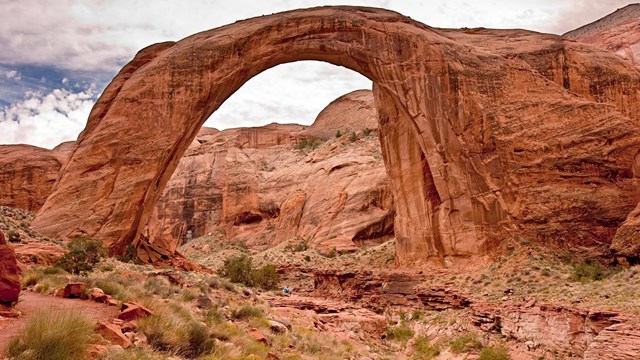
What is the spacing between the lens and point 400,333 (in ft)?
54.4

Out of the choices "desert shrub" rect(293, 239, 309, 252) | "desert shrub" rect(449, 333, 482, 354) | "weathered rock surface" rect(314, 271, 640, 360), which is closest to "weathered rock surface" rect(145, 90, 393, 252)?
"desert shrub" rect(293, 239, 309, 252)

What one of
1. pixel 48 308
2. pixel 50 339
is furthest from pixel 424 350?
pixel 50 339

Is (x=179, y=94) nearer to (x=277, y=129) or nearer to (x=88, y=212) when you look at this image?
(x=88, y=212)

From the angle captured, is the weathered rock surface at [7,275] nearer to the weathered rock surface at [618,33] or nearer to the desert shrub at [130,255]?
the desert shrub at [130,255]

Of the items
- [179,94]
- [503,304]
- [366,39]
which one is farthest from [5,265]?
[366,39]

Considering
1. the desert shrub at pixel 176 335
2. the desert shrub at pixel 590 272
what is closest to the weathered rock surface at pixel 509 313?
the desert shrub at pixel 590 272

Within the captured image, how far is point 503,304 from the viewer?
49.0 ft

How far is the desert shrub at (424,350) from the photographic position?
47.3 ft

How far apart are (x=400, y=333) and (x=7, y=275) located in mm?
12618

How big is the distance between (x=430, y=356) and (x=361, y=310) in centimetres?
386

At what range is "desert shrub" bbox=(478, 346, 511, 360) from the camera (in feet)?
40.9

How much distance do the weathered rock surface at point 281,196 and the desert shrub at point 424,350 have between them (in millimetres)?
13842

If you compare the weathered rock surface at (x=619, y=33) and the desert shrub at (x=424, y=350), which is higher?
the weathered rock surface at (x=619, y=33)

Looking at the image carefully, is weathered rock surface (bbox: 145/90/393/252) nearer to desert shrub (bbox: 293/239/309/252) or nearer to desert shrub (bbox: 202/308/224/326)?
desert shrub (bbox: 293/239/309/252)
